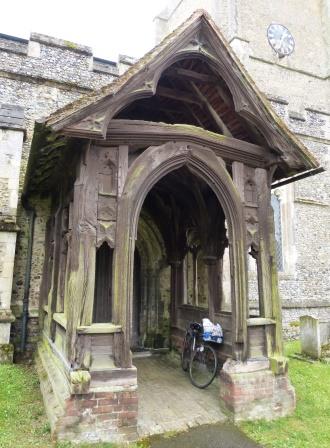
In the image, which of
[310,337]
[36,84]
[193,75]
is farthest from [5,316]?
[310,337]

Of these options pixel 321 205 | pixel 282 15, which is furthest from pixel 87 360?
pixel 282 15

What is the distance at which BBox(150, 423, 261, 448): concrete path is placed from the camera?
3.82 metres

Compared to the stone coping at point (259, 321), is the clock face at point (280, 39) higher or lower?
higher

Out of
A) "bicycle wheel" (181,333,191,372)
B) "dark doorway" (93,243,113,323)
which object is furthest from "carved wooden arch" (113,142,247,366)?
"dark doorway" (93,243,113,323)

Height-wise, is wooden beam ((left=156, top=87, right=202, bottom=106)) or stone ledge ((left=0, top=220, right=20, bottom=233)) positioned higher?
wooden beam ((left=156, top=87, right=202, bottom=106))

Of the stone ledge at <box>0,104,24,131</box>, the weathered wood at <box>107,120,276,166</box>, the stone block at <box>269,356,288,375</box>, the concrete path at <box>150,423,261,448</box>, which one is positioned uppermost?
the stone ledge at <box>0,104,24,131</box>

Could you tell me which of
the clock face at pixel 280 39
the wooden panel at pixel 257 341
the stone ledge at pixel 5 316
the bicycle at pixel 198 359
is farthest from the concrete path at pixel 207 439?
the clock face at pixel 280 39

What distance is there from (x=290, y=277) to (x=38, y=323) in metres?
8.33

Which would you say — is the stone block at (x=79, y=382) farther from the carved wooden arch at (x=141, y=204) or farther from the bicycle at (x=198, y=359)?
the bicycle at (x=198, y=359)

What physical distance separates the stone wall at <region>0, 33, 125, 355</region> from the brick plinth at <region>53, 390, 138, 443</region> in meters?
4.48

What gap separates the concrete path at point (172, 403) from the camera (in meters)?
4.29

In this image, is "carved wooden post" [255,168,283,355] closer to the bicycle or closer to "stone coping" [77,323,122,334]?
the bicycle

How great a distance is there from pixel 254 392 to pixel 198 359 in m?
1.58

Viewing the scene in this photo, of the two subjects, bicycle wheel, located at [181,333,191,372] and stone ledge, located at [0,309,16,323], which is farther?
stone ledge, located at [0,309,16,323]
